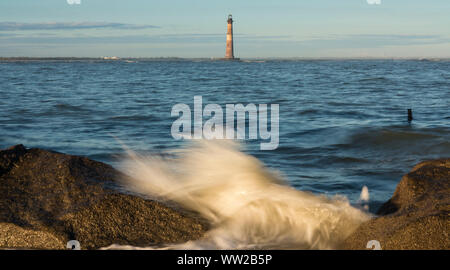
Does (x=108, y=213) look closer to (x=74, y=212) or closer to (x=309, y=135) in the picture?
(x=74, y=212)

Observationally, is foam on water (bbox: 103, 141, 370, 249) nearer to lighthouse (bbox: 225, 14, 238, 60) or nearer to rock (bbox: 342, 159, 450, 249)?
rock (bbox: 342, 159, 450, 249)

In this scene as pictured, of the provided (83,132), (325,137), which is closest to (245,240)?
(325,137)

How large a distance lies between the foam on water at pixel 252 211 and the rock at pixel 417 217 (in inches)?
15.0

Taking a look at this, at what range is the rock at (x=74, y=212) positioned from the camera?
4035 mm

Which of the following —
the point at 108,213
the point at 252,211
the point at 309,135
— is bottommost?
the point at 309,135

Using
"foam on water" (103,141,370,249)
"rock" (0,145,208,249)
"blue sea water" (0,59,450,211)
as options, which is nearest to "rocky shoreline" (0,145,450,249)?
"rock" (0,145,208,249)

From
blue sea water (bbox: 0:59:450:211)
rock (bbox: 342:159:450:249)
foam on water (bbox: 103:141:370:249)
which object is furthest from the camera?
blue sea water (bbox: 0:59:450:211)

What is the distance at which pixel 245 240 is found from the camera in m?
4.55

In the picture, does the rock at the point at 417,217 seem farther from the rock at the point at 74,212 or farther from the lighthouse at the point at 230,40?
the lighthouse at the point at 230,40

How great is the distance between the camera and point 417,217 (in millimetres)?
3758

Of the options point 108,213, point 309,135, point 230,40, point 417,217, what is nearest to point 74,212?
point 108,213

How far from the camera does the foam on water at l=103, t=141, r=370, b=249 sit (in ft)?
14.9

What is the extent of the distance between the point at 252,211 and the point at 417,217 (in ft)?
6.28
